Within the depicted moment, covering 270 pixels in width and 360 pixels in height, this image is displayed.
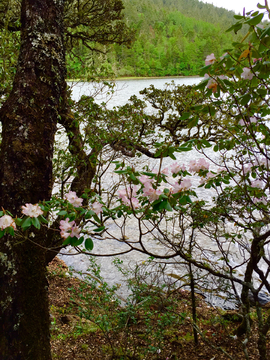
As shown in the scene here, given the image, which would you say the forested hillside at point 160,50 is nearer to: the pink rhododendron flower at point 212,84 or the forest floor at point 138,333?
the pink rhododendron flower at point 212,84

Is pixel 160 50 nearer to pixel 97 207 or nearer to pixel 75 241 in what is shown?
pixel 97 207

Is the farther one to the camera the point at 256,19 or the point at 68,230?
the point at 68,230

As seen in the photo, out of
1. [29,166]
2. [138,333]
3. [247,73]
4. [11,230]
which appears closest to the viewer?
[11,230]

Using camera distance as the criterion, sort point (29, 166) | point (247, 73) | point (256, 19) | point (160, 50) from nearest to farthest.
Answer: point (256, 19) → point (247, 73) → point (29, 166) → point (160, 50)

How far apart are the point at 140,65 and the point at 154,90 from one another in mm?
31653

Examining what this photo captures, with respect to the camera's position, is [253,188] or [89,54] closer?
[253,188]

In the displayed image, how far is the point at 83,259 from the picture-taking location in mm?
5863

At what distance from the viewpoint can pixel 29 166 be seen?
5.77 feet

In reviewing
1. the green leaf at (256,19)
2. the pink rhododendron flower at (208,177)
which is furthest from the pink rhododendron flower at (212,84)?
the pink rhododendron flower at (208,177)

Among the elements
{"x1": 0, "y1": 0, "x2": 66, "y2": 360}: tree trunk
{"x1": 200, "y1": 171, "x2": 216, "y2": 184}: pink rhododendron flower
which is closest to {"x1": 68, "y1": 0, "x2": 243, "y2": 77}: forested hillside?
{"x1": 0, "y1": 0, "x2": 66, "y2": 360}: tree trunk

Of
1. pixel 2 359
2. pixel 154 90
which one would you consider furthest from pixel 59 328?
pixel 154 90

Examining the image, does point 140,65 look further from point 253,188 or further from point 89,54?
point 253,188

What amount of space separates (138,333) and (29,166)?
7.63 ft

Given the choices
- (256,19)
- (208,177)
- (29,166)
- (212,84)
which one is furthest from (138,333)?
(256,19)
